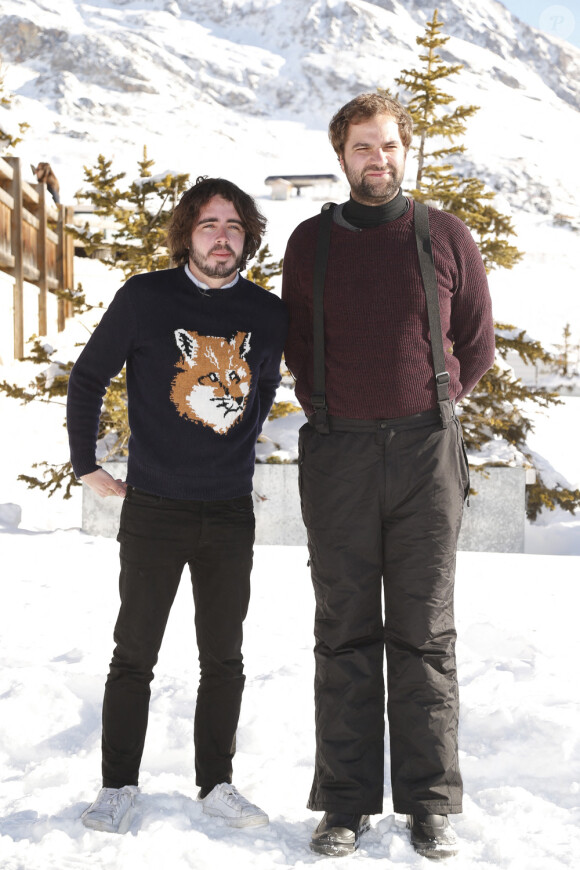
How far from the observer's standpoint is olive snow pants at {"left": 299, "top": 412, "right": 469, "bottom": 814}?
3043mm

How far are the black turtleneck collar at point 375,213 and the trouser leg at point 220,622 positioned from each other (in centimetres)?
107

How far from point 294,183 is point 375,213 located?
73.5 metres

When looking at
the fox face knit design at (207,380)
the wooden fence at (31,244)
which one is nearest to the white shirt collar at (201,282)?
the fox face knit design at (207,380)

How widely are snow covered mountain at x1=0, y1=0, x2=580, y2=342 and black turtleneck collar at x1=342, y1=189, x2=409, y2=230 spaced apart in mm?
50811

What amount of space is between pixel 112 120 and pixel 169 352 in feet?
436

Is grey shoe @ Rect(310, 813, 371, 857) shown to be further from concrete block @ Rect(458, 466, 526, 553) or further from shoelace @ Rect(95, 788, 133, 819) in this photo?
concrete block @ Rect(458, 466, 526, 553)

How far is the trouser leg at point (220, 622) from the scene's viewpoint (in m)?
3.10

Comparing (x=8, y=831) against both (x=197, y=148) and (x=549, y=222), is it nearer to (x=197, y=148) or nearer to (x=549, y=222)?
(x=549, y=222)

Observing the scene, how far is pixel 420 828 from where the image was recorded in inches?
117

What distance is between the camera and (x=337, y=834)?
2.96m

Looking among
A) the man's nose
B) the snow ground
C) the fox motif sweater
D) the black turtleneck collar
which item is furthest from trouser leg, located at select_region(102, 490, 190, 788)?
the man's nose

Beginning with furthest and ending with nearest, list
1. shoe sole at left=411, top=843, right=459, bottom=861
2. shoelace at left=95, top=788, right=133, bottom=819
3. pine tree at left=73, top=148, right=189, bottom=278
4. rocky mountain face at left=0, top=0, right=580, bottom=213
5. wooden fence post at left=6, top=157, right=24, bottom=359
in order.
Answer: rocky mountain face at left=0, top=0, right=580, bottom=213 → wooden fence post at left=6, top=157, right=24, bottom=359 → pine tree at left=73, top=148, right=189, bottom=278 → shoelace at left=95, top=788, right=133, bottom=819 → shoe sole at left=411, top=843, right=459, bottom=861

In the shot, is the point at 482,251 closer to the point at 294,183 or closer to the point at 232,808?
the point at 232,808

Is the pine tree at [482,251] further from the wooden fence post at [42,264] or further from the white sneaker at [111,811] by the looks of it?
the wooden fence post at [42,264]
